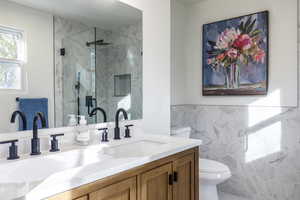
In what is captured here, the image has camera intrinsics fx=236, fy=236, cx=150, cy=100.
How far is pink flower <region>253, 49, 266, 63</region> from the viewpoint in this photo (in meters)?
2.51

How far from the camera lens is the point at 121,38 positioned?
73.5 inches

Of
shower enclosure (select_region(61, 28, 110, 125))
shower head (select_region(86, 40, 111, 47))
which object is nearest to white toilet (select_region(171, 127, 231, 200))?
shower enclosure (select_region(61, 28, 110, 125))

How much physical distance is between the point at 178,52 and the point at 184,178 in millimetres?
1832

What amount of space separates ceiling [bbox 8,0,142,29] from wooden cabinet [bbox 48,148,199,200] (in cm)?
105

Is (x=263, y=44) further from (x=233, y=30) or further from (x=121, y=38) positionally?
(x=121, y=38)

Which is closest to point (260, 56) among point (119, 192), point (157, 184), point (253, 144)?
point (253, 144)

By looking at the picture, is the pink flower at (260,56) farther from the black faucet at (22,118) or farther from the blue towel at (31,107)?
the black faucet at (22,118)

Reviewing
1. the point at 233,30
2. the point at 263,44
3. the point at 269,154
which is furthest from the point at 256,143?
the point at 233,30

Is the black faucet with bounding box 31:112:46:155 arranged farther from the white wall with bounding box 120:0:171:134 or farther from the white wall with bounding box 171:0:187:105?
the white wall with bounding box 171:0:187:105

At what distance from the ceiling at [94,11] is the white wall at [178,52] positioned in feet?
3.53

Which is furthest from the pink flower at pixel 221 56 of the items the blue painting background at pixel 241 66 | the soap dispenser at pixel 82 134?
the soap dispenser at pixel 82 134

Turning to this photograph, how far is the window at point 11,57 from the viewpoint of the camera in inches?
48.1

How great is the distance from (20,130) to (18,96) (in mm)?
185

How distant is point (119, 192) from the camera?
1.14 m
